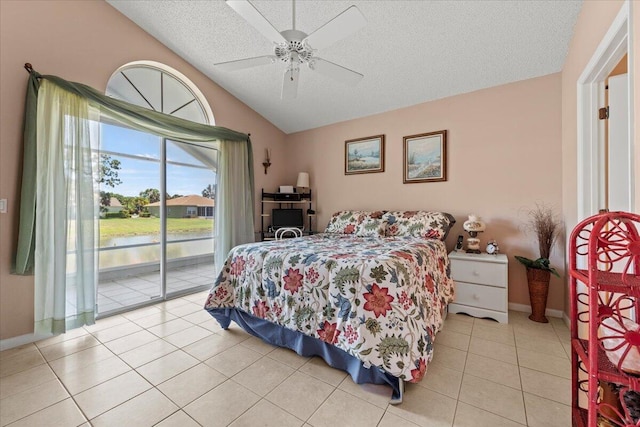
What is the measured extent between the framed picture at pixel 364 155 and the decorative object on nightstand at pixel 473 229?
1336 millimetres

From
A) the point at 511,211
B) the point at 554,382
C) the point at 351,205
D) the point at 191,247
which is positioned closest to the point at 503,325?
the point at 554,382

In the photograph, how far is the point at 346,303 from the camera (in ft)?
A: 5.49

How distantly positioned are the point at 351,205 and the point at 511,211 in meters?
1.97

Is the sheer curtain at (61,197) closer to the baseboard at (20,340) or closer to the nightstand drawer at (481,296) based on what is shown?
the baseboard at (20,340)

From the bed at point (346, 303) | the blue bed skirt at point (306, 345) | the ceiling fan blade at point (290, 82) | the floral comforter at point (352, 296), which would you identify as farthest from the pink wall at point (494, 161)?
the blue bed skirt at point (306, 345)

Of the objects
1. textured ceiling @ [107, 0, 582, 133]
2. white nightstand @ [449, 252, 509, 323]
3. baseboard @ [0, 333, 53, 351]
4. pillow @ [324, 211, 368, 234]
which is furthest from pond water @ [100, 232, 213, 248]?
white nightstand @ [449, 252, 509, 323]

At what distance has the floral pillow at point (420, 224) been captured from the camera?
9.54 feet

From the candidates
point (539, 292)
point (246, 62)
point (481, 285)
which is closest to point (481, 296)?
point (481, 285)

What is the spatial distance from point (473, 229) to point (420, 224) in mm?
528

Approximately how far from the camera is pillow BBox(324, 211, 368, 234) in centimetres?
348

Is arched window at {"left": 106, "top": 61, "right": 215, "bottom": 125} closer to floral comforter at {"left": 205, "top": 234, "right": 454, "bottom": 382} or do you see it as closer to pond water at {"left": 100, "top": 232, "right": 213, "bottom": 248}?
pond water at {"left": 100, "top": 232, "right": 213, "bottom": 248}

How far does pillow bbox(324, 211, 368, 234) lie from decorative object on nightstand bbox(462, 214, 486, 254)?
1.20 m

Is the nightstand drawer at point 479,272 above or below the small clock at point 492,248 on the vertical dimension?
below

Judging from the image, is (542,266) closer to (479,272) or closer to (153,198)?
(479,272)
